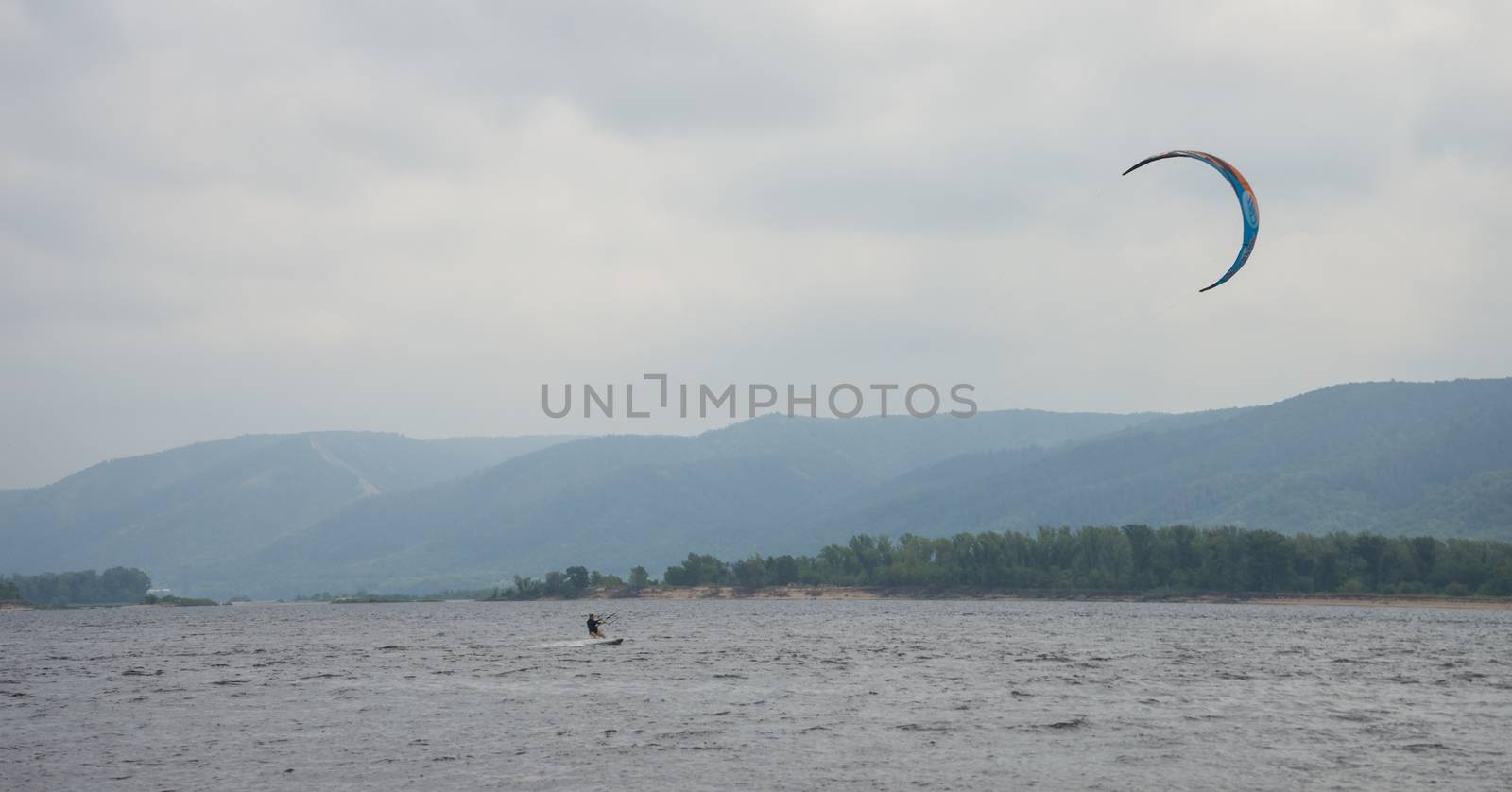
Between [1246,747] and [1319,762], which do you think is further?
[1246,747]

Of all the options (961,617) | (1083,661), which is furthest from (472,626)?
(1083,661)

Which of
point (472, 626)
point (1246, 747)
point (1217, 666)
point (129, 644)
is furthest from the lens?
point (472, 626)

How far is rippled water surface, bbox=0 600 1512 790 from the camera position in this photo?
51188 millimetres

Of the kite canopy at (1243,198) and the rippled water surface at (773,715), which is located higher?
the kite canopy at (1243,198)

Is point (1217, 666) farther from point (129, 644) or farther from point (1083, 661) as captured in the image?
point (129, 644)

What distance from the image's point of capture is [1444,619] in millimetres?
187875

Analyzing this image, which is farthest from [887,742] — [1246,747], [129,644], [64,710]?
[129,644]

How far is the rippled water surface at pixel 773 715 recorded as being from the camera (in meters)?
51.2

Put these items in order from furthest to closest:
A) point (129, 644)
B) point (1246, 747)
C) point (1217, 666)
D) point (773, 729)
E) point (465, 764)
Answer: point (129, 644)
point (1217, 666)
point (773, 729)
point (1246, 747)
point (465, 764)

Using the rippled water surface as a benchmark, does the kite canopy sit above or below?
above

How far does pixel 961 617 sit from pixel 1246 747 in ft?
439

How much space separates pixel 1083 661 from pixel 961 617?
90028mm

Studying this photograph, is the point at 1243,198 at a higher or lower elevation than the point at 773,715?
higher

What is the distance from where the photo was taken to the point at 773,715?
222 feet
